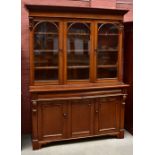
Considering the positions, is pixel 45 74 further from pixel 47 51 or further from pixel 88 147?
pixel 88 147

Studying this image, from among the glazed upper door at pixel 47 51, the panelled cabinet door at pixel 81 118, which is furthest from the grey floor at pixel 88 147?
the glazed upper door at pixel 47 51

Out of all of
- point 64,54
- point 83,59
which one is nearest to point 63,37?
point 64,54

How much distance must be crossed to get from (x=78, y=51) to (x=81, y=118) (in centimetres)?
109

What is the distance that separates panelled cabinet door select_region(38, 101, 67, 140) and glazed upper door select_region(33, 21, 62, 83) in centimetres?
40

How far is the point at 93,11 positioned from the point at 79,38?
47cm

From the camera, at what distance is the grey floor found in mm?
3188

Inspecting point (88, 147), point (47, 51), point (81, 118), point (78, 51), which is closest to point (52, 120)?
point (81, 118)

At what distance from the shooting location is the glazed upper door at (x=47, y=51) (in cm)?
333

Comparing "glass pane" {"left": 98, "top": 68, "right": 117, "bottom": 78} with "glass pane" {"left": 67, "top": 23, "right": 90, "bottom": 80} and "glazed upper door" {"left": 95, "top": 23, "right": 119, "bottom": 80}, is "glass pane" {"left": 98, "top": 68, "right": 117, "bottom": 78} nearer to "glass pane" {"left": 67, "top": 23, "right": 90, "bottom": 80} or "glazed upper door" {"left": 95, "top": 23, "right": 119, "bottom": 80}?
"glazed upper door" {"left": 95, "top": 23, "right": 119, "bottom": 80}

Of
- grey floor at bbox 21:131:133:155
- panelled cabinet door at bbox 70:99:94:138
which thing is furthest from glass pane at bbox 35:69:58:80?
grey floor at bbox 21:131:133:155

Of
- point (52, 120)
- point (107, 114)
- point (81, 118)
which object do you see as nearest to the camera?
point (52, 120)

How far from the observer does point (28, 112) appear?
380 cm

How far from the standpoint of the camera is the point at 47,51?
3.40 metres
